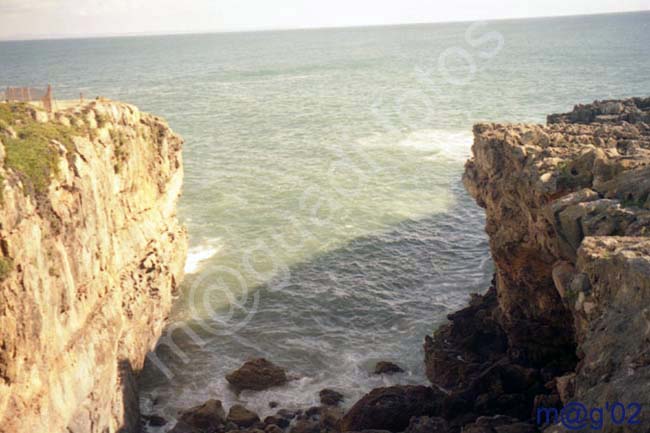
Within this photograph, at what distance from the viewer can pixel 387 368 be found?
29.4 meters

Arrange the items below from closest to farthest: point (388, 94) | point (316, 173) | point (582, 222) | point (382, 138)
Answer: point (582, 222)
point (316, 173)
point (382, 138)
point (388, 94)

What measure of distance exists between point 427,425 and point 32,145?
53.9 ft

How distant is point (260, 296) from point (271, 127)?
4794 centimetres

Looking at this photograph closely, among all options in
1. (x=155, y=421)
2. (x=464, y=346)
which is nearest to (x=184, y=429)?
(x=155, y=421)

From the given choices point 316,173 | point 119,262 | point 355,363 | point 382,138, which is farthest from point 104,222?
point 382,138

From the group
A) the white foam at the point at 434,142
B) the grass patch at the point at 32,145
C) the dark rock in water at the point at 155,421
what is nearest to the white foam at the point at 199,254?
the dark rock in water at the point at 155,421

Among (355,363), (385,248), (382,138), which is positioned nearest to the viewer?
(355,363)

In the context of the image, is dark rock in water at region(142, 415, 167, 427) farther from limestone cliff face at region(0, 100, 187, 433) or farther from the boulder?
the boulder

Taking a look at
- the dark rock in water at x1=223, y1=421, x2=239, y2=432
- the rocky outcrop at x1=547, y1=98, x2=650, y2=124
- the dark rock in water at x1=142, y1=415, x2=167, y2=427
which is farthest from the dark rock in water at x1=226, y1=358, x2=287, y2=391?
the rocky outcrop at x1=547, y1=98, x2=650, y2=124

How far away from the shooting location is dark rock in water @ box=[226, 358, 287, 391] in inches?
1130

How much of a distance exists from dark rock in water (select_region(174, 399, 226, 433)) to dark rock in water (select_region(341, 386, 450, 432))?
5132 mm

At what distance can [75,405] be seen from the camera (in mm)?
20938

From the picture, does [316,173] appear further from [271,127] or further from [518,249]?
[518,249]

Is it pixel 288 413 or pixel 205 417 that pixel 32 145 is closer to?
pixel 205 417
